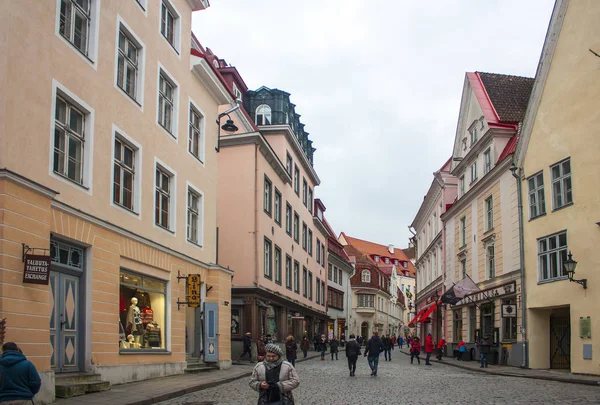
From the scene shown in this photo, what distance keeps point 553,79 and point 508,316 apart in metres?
9.22

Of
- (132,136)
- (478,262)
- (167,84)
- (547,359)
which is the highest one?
(167,84)

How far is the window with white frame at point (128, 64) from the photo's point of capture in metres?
18.7

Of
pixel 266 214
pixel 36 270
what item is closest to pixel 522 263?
pixel 266 214

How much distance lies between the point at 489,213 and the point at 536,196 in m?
6.39

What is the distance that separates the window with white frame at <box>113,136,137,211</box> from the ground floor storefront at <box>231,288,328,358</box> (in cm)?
1452

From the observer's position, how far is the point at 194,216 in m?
24.9

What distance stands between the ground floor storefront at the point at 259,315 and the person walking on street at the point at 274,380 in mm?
23665

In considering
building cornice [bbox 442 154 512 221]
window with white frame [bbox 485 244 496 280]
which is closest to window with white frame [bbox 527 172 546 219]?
building cornice [bbox 442 154 512 221]

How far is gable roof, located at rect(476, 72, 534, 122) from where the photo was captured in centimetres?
3369

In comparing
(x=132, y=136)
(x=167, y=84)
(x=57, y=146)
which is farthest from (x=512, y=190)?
(x=57, y=146)

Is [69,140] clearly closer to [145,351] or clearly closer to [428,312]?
[145,351]

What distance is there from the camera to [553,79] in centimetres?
2659

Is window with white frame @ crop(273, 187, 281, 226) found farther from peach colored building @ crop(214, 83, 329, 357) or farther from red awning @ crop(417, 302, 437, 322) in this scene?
red awning @ crop(417, 302, 437, 322)

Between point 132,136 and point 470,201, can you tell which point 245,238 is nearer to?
point 470,201
